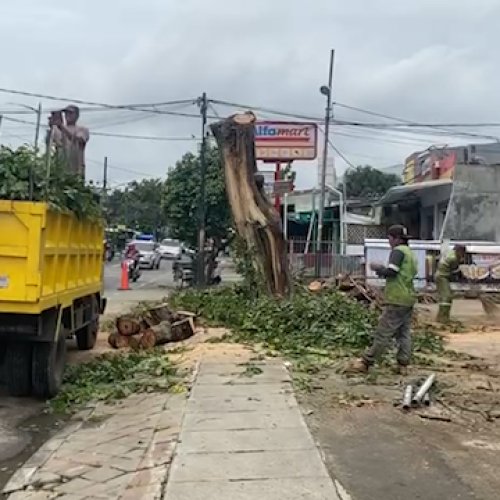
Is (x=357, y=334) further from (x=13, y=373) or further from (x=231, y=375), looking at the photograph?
(x=13, y=373)

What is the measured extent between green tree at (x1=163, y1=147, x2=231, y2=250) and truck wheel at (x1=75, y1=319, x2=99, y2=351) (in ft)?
53.3

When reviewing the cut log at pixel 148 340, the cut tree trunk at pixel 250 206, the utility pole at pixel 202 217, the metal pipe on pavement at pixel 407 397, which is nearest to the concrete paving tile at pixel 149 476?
the metal pipe on pavement at pixel 407 397

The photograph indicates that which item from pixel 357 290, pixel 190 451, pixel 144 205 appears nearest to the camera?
pixel 190 451

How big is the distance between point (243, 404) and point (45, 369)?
2531 millimetres

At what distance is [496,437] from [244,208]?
9.70m

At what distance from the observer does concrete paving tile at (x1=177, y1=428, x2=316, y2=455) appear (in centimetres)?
621

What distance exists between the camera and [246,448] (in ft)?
20.4

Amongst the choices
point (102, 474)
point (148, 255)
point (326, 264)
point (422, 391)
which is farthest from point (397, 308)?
point (148, 255)

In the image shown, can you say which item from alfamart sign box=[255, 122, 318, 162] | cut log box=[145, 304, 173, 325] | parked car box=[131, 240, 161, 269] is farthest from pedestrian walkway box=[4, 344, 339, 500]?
parked car box=[131, 240, 161, 269]

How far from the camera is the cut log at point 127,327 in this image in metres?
13.1

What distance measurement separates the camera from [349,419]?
24.1 feet

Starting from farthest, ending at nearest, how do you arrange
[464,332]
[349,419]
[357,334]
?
1. [464,332]
2. [357,334]
3. [349,419]

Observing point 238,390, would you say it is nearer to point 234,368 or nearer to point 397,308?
point 234,368

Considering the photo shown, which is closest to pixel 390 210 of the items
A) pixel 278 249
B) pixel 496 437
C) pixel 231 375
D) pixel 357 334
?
pixel 278 249
